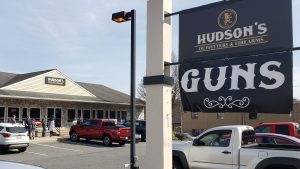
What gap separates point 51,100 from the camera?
3519cm

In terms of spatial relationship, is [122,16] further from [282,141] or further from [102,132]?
[102,132]

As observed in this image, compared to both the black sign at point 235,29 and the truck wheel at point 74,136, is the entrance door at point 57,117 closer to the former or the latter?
the truck wheel at point 74,136

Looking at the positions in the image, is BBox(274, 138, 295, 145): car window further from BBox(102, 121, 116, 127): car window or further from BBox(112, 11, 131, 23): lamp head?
BBox(102, 121, 116, 127): car window

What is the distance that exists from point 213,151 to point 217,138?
1.40 feet

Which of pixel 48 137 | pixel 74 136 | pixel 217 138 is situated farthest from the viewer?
pixel 48 137

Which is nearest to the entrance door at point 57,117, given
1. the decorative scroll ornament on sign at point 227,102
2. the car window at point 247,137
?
the car window at point 247,137

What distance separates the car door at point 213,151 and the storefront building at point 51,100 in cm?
2359

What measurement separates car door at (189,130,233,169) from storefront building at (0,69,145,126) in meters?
23.6

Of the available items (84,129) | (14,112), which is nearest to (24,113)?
(14,112)

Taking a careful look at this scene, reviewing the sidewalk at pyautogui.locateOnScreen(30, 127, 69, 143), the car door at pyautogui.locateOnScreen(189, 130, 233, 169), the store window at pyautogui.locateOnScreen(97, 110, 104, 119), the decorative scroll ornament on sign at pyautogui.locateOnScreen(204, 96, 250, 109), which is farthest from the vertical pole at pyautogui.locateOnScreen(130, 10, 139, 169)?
the store window at pyautogui.locateOnScreen(97, 110, 104, 119)

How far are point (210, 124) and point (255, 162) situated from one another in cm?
3634

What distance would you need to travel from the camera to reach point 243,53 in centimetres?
606

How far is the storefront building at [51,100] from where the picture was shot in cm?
3306

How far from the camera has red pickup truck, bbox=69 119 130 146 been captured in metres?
26.0
